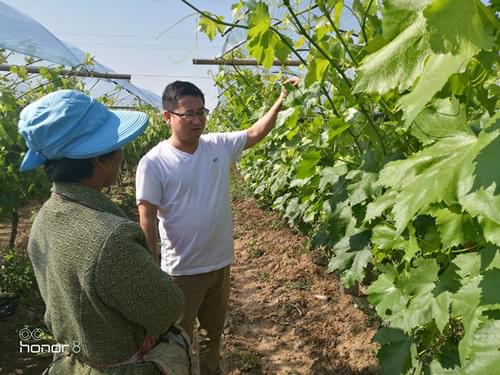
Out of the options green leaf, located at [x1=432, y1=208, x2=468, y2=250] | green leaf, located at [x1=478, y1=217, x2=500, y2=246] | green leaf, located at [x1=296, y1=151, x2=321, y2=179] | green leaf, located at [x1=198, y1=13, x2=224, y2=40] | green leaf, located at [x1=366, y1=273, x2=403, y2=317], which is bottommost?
green leaf, located at [x1=366, y1=273, x2=403, y2=317]

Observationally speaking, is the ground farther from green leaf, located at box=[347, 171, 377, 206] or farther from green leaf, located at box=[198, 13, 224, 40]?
green leaf, located at box=[198, 13, 224, 40]

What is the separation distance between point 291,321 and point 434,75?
3479 mm

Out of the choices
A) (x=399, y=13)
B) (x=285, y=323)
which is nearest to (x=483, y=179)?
(x=399, y=13)

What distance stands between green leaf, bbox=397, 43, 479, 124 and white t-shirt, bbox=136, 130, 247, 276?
1877 mm

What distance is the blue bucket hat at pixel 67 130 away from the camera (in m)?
1.46

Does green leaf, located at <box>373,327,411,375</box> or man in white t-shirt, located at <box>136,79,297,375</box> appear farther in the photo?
man in white t-shirt, located at <box>136,79,297,375</box>

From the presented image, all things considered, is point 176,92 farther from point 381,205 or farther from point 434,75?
point 434,75

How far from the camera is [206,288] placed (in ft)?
8.71

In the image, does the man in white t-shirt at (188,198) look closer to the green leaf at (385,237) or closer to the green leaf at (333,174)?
the green leaf at (333,174)

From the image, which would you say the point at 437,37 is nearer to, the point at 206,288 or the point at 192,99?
the point at 192,99

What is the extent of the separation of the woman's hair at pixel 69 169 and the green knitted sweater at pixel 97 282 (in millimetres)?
33

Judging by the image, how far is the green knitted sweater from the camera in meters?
1.37

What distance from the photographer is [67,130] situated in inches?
57.5

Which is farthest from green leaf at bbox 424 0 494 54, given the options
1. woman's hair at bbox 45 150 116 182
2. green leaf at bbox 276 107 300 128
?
green leaf at bbox 276 107 300 128
